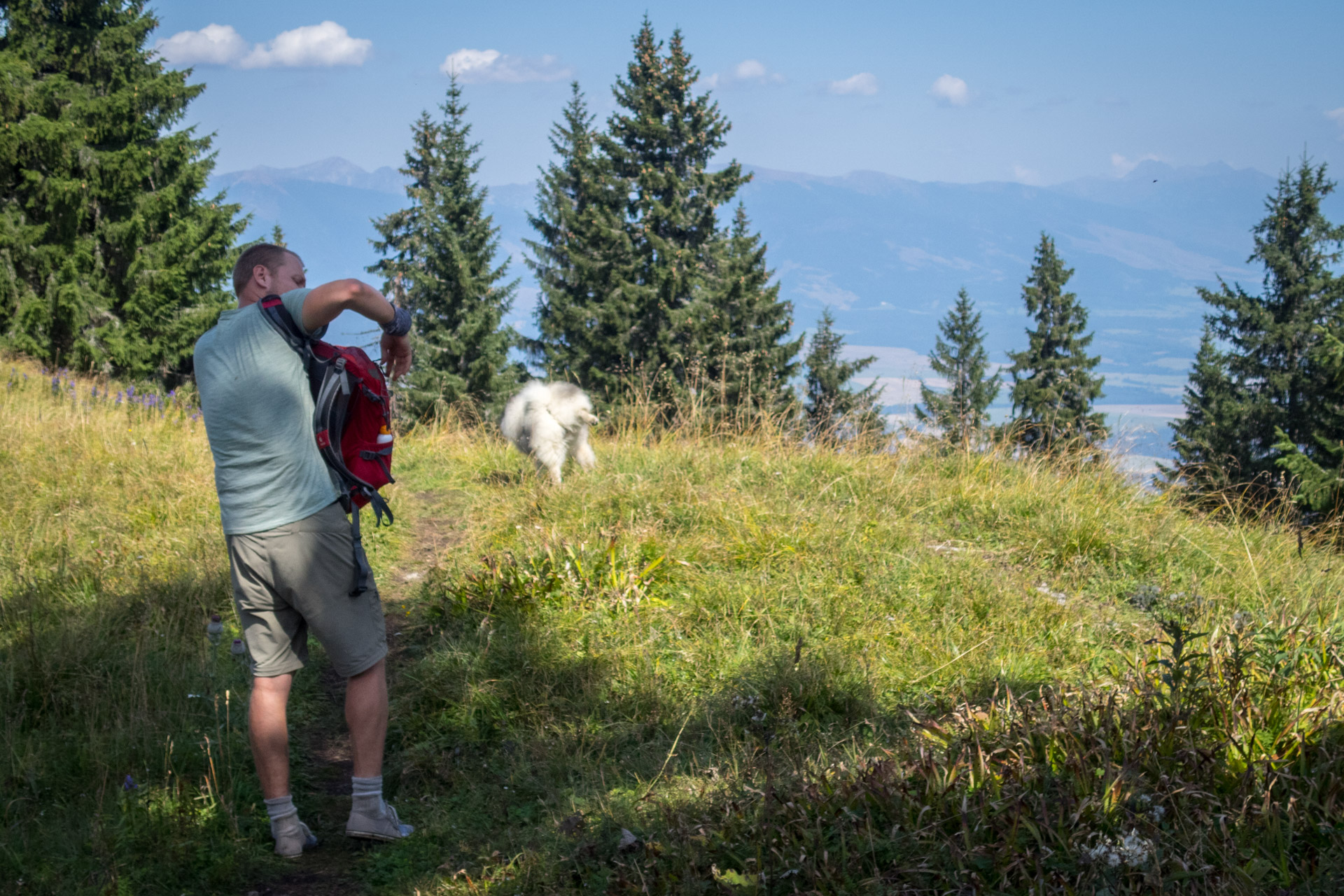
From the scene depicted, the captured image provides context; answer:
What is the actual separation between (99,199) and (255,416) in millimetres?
18170

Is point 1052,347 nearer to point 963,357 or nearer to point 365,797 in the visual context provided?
point 963,357

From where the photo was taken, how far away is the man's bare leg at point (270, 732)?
2916 mm

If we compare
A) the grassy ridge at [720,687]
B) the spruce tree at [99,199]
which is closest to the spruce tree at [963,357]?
the spruce tree at [99,199]

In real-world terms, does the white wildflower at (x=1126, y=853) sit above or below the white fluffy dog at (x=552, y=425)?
below

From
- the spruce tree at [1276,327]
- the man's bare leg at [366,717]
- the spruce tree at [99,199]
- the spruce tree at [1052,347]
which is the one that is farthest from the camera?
the spruce tree at [1052,347]

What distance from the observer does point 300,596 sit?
287cm

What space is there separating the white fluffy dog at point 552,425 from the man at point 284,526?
12.9ft

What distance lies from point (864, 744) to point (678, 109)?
A: 34.5m

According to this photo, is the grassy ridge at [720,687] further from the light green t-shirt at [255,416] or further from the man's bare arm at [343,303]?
the man's bare arm at [343,303]

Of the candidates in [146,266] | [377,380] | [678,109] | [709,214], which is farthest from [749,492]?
[678,109]

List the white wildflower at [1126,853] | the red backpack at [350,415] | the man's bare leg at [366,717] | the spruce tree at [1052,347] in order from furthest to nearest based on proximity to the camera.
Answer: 1. the spruce tree at [1052,347]
2. the man's bare leg at [366,717]
3. the red backpack at [350,415]
4. the white wildflower at [1126,853]

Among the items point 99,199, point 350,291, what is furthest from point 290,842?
point 99,199

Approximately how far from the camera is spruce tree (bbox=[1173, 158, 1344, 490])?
2814cm

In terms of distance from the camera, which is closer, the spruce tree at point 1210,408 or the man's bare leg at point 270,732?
the man's bare leg at point 270,732
